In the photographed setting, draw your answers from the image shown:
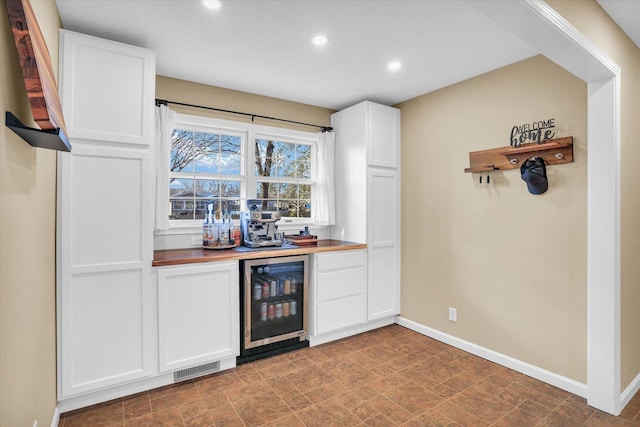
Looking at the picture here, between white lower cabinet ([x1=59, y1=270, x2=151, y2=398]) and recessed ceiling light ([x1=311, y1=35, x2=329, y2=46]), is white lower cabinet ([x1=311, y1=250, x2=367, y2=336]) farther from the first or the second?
recessed ceiling light ([x1=311, y1=35, x2=329, y2=46])

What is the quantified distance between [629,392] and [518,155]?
6.14ft

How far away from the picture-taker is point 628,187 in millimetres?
2373

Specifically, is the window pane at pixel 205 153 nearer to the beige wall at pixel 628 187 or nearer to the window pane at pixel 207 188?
the window pane at pixel 207 188

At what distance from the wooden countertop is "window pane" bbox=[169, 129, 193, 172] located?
32.2 inches

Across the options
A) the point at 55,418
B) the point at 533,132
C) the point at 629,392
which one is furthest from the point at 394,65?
the point at 55,418

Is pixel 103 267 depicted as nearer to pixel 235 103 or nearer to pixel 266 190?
pixel 266 190

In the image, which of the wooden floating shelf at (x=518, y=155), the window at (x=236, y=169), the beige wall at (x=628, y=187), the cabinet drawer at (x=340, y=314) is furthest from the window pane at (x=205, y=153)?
the beige wall at (x=628, y=187)

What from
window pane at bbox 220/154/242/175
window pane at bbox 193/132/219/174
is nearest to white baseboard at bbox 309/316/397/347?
window pane at bbox 220/154/242/175

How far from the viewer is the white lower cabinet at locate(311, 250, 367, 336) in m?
3.35

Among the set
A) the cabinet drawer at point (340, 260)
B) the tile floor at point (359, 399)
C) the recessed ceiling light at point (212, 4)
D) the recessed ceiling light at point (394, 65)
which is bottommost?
the tile floor at point (359, 399)

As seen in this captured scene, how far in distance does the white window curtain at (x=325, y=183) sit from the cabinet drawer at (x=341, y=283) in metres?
0.71

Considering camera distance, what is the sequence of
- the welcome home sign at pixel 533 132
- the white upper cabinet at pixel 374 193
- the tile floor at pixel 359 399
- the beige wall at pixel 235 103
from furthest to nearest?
the white upper cabinet at pixel 374 193 < the beige wall at pixel 235 103 < the welcome home sign at pixel 533 132 < the tile floor at pixel 359 399

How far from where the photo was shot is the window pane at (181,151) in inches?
130

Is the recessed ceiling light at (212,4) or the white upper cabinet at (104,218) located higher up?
the recessed ceiling light at (212,4)
